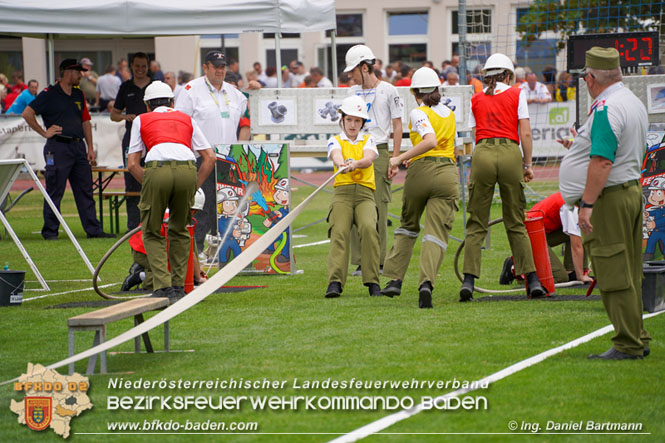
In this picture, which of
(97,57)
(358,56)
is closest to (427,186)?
(358,56)

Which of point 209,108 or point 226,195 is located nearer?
point 226,195

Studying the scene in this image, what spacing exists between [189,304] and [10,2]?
732cm

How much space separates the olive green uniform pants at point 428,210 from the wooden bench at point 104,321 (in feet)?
8.19

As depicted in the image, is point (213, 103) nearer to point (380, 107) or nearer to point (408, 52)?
point (380, 107)

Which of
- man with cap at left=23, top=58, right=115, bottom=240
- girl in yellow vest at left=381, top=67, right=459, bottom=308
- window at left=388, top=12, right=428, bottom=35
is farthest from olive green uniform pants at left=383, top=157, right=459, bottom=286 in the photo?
window at left=388, top=12, right=428, bottom=35

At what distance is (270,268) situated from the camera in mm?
11555

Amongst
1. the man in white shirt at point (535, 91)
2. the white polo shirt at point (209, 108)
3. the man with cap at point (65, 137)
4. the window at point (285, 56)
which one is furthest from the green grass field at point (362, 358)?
the window at point (285, 56)

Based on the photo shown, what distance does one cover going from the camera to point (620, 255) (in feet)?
21.5

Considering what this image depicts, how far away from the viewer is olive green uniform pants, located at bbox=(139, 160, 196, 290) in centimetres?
916

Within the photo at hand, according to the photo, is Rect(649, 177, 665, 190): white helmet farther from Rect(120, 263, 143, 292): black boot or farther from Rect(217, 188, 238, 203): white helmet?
Rect(120, 263, 143, 292): black boot

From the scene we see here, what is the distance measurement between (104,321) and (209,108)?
6.22 m

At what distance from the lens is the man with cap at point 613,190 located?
6.43 meters

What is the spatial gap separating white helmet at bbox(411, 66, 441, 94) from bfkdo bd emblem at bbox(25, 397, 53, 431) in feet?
15.3

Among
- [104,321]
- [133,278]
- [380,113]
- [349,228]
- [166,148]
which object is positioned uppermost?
[380,113]
